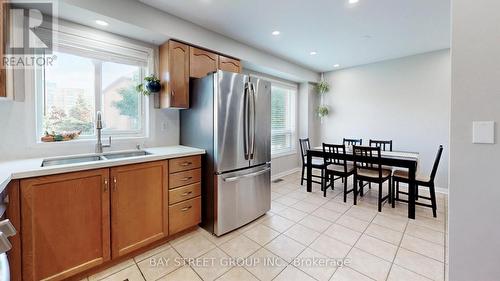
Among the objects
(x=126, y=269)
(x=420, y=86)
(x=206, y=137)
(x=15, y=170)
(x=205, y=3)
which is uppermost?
(x=205, y=3)

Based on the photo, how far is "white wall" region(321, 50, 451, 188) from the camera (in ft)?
12.4

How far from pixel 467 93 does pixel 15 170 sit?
9.61 feet

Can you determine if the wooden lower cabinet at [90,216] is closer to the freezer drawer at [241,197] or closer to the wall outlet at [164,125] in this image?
the freezer drawer at [241,197]

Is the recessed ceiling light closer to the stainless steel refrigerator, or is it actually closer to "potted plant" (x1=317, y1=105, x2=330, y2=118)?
the stainless steel refrigerator

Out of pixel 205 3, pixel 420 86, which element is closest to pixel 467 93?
pixel 205 3

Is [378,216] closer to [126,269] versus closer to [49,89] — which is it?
[126,269]

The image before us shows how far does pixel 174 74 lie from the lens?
8.38 feet

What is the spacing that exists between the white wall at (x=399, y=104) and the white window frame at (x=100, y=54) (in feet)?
14.0

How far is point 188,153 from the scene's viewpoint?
7.58 ft

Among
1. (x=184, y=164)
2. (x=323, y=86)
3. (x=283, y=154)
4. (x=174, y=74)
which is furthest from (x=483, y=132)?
(x=323, y=86)

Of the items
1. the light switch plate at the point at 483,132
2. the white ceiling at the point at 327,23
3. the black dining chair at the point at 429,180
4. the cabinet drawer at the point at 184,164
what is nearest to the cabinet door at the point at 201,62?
the white ceiling at the point at 327,23

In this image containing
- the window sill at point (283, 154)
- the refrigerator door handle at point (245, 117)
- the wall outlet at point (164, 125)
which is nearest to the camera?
the refrigerator door handle at point (245, 117)

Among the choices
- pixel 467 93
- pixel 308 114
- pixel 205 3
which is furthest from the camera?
pixel 308 114

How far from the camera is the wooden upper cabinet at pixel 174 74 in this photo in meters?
2.52
